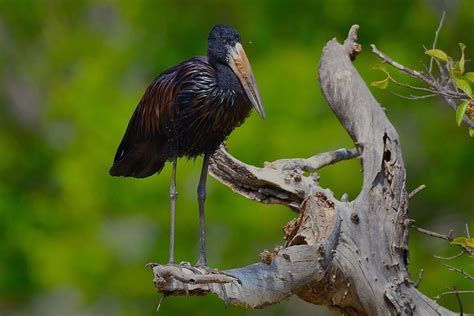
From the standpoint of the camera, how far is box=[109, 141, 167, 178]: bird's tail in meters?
7.07

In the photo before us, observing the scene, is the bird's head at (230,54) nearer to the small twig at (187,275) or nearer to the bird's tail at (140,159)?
the bird's tail at (140,159)

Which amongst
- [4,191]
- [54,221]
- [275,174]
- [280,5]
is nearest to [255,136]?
[280,5]

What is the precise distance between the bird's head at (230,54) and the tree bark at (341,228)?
2.09 ft

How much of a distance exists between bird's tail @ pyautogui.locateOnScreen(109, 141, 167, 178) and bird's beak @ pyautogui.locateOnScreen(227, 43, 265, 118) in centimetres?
63

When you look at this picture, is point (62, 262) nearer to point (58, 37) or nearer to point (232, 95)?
point (58, 37)

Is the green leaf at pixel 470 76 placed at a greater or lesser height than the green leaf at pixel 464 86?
greater

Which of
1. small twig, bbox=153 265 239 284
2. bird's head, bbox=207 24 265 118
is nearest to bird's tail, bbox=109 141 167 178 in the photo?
bird's head, bbox=207 24 265 118

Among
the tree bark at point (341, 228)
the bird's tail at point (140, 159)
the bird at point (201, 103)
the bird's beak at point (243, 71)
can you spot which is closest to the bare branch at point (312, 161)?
the tree bark at point (341, 228)

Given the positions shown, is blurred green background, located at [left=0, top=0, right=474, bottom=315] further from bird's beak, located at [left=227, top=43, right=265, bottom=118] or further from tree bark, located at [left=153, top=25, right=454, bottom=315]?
bird's beak, located at [left=227, top=43, right=265, bottom=118]

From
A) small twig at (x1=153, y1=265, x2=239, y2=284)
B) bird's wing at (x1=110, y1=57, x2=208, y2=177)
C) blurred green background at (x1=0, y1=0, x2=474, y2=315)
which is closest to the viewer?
small twig at (x1=153, y1=265, x2=239, y2=284)

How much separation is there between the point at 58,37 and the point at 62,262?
439cm

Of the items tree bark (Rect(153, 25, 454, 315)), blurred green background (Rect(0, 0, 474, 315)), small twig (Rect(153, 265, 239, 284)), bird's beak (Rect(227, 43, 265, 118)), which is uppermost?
blurred green background (Rect(0, 0, 474, 315))

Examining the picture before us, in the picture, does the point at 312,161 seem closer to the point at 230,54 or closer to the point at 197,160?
the point at 230,54

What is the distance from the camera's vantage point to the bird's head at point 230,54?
6.70 m
